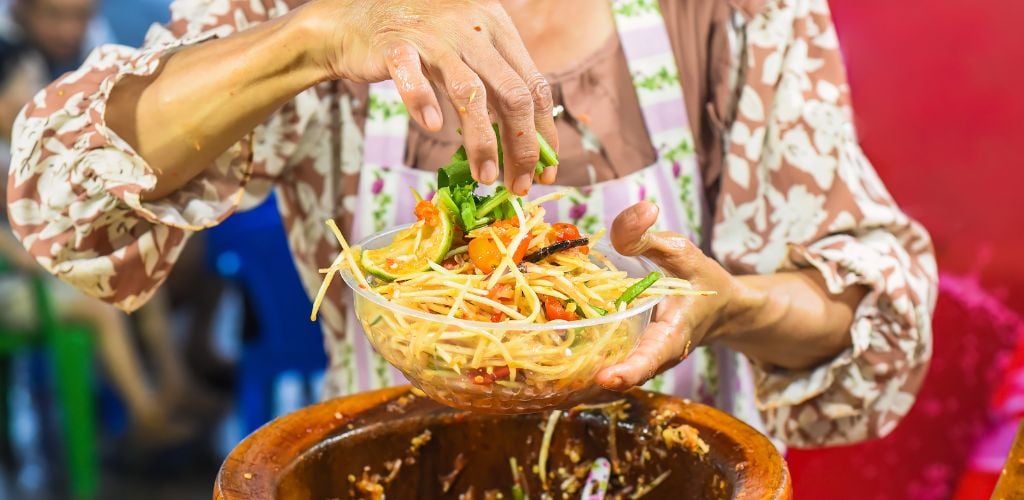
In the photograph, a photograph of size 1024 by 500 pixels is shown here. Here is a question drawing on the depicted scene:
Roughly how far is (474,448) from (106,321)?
3.35 meters

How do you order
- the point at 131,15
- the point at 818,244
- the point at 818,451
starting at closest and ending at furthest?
the point at 818,244 → the point at 818,451 → the point at 131,15

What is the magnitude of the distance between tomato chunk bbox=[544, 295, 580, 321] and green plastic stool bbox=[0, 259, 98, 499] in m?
3.28

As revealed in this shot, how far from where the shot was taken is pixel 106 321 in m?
4.30

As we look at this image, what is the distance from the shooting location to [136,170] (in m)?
1.38

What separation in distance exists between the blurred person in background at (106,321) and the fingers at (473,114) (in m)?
3.14

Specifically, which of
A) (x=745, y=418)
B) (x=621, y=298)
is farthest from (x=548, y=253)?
(x=745, y=418)

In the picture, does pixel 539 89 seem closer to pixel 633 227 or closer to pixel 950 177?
pixel 633 227

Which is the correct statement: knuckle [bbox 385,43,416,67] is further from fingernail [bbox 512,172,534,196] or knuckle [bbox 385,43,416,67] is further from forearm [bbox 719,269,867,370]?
forearm [bbox 719,269,867,370]

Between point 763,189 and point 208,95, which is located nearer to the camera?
point 208,95

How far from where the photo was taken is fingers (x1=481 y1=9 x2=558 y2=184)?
111 cm

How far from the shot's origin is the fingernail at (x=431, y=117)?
104cm

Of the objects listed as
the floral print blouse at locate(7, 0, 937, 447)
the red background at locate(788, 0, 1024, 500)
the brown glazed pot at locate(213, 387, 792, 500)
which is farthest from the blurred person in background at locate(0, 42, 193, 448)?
the brown glazed pot at locate(213, 387, 792, 500)

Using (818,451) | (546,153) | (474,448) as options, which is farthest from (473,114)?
(818,451)

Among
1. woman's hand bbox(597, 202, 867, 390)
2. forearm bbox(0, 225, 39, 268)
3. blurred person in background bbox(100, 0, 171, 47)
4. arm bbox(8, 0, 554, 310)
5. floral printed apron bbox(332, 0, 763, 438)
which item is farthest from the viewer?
blurred person in background bbox(100, 0, 171, 47)
